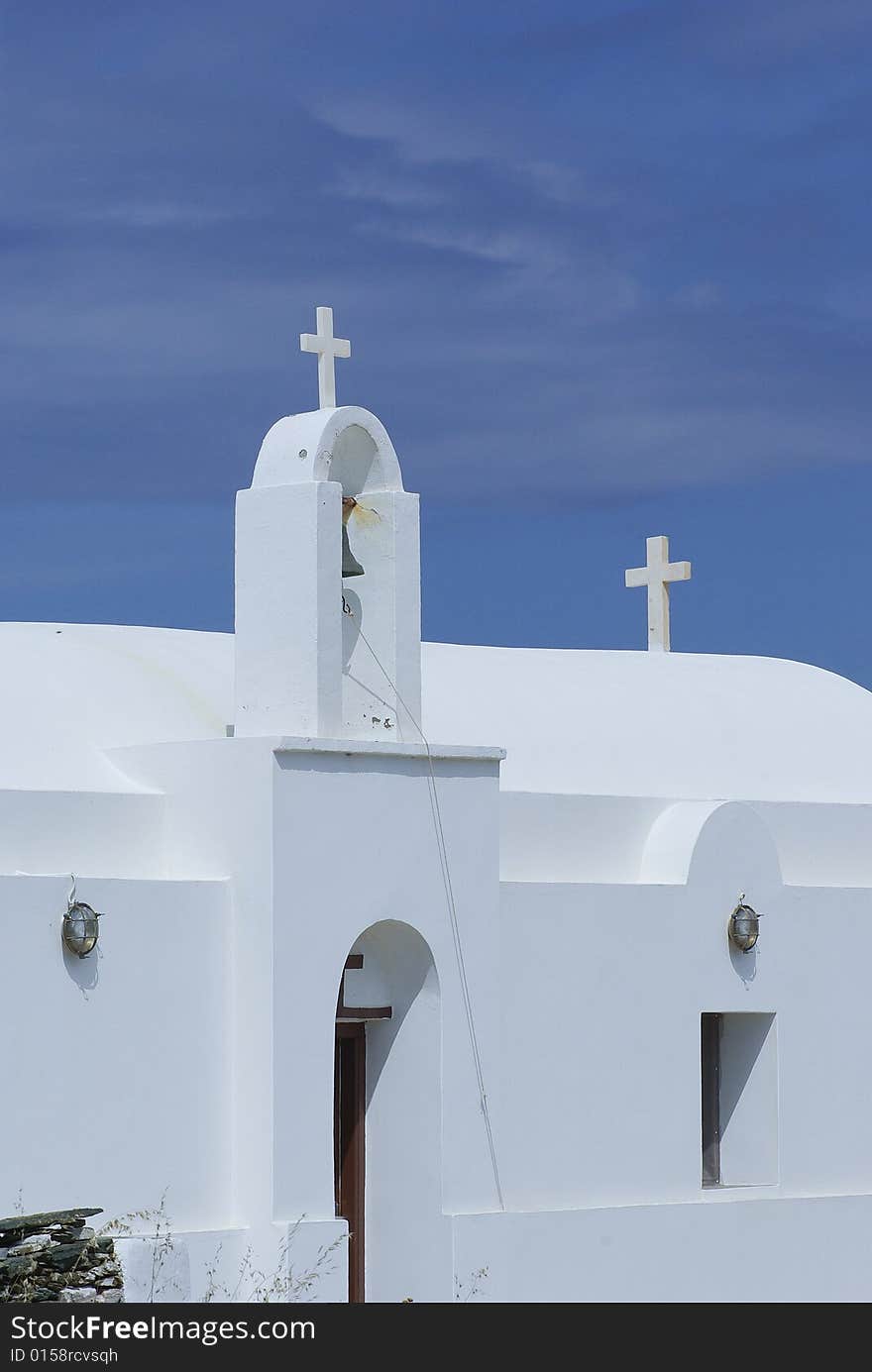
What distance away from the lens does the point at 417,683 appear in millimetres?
17891

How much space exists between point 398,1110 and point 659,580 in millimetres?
9025

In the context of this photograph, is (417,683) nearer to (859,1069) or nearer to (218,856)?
(218,856)

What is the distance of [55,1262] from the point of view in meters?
13.8

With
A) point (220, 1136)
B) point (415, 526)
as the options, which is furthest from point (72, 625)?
point (220, 1136)

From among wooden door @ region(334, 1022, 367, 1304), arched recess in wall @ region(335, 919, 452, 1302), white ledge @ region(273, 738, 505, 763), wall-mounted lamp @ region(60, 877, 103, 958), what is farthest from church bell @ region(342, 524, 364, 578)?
wall-mounted lamp @ region(60, 877, 103, 958)

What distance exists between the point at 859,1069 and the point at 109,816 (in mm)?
7090

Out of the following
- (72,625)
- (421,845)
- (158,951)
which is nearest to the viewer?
(158,951)

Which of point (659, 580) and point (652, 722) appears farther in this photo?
point (659, 580)

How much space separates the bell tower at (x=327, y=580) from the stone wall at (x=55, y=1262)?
4.13m

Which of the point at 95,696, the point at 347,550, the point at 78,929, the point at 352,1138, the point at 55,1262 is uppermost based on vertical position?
the point at 347,550

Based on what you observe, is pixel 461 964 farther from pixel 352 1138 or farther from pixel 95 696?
pixel 95 696

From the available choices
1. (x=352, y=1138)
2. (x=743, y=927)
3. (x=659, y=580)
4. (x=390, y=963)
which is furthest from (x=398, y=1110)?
(x=659, y=580)

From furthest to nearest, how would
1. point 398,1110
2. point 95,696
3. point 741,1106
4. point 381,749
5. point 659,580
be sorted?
Result: point 659,580 < point 741,1106 < point 95,696 < point 398,1110 < point 381,749

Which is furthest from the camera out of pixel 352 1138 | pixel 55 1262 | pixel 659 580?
pixel 659 580
